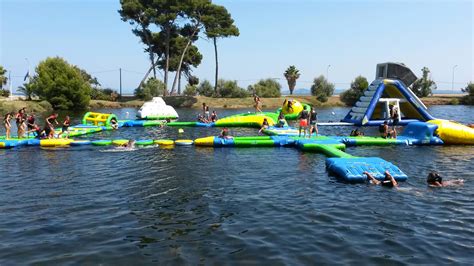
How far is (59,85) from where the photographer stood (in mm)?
61062

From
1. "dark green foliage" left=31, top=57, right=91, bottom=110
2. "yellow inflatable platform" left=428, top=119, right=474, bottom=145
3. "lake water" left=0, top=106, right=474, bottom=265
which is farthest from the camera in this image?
"dark green foliage" left=31, top=57, right=91, bottom=110

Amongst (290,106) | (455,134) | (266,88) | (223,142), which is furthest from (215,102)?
(455,134)

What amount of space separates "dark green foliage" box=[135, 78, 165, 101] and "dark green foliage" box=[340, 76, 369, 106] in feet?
118

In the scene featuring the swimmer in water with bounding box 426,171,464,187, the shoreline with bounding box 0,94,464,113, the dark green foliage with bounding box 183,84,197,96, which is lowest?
the swimmer in water with bounding box 426,171,464,187

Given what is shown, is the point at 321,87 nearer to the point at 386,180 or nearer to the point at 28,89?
the point at 28,89

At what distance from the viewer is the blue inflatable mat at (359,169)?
1488 cm

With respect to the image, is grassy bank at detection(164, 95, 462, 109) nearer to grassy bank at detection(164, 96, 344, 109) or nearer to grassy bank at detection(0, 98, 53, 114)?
grassy bank at detection(164, 96, 344, 109)

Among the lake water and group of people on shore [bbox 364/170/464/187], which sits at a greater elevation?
group of people on shore [bbox 364/170/464/187]

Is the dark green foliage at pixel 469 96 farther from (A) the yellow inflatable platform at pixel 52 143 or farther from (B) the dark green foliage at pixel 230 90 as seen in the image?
(A) the yellow inflatable platform at pixel 52 143

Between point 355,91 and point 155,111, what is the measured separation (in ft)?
168

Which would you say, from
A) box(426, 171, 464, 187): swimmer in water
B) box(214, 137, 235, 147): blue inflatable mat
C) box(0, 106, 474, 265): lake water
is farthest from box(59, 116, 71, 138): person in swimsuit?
box(426, 171, 464, 187): swimmer in water

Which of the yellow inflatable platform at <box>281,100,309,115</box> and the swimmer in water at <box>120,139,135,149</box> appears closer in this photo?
the swimmer in water at <box>120,139,135,149</box>

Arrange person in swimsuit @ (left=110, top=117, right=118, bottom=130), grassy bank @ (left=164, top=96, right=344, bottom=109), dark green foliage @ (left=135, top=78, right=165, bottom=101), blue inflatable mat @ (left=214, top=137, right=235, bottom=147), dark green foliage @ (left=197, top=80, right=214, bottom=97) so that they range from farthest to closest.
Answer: dark green foliage @ (left=197, top=80, right=214, bottom=97) → dark green foliage @ (left=135, top=78, right=165, bottom=101) → grassy bank @ (left=164, top=96, right=344, bottom=109) → person in swimsuit @ (left=110, top=117, right=118, bottom=130) → blue inflatable mat @ (left=214, top=137, right=235, bottom=147)

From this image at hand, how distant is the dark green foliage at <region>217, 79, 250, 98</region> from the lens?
3290 inches
